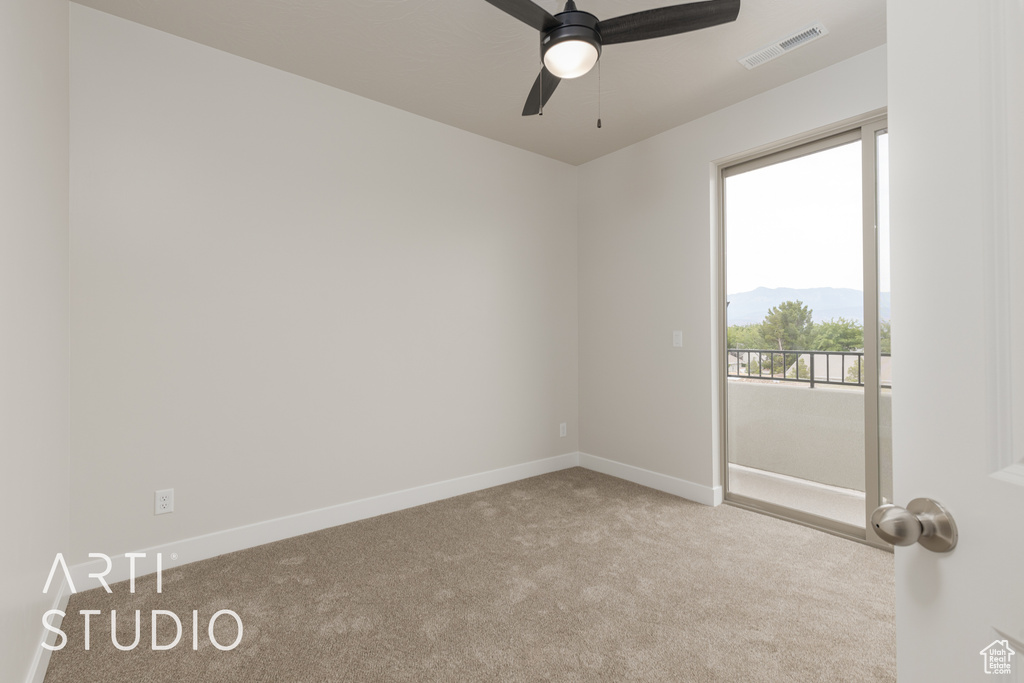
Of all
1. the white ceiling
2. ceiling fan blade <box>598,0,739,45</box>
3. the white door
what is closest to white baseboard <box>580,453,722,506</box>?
the white ceiling

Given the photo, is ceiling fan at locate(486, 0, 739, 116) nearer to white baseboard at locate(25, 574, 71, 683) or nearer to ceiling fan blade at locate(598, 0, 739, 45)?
ceiling fan blade at locate(598, 0, 739, 45)

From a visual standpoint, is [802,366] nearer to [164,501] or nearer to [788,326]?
[788,326]

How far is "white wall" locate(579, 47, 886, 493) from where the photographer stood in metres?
2.99

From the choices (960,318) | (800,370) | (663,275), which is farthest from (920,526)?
(663,275)

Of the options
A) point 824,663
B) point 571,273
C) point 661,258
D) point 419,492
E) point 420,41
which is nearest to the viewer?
point 824,663

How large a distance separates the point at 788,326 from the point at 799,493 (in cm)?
105

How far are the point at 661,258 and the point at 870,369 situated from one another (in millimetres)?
1488

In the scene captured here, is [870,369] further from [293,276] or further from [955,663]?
[293,276]

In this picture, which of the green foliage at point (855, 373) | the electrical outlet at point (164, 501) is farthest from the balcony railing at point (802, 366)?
the electrical outlet at point (164, 501)

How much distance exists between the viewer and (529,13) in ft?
5.59

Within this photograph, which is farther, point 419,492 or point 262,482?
point 419,492

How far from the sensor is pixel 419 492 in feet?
10.9

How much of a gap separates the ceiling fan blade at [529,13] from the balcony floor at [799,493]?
2913 mm

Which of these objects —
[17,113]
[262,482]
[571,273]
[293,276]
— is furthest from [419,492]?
[17,113]
